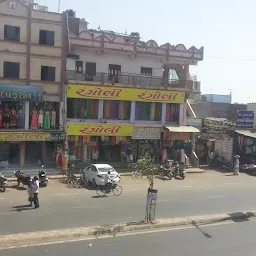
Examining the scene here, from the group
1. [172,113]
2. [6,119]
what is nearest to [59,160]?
[6,119]

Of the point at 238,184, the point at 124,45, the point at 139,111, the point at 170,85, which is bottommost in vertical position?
the point at 238,184

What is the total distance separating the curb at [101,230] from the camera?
13.7 metres

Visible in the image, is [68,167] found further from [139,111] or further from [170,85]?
[170,85]

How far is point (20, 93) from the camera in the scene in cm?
2861

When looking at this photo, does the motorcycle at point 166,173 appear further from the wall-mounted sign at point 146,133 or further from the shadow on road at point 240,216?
the shadow on road at point 240,216

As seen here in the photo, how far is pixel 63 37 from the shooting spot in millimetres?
30094

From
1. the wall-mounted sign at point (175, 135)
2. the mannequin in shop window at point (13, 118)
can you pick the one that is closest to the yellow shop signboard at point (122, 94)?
the wall-mounted sign at point (175, 135)

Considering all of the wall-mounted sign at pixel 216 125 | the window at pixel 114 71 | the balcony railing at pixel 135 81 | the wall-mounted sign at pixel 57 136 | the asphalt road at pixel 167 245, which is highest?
the window at pixel 114 71

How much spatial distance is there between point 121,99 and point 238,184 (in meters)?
10.7

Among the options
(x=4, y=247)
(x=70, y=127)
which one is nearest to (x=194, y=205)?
(x=4, y=247)

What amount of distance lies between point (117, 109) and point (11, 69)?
861 centimetres

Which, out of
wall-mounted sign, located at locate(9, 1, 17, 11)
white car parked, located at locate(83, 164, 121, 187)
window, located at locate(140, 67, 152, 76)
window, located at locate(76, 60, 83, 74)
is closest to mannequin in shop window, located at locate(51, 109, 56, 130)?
window, located at locate(76, 60, 83, 74)

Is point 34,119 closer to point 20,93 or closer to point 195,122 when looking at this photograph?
point 20,93

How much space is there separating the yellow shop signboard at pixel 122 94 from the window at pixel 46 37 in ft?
11.2
